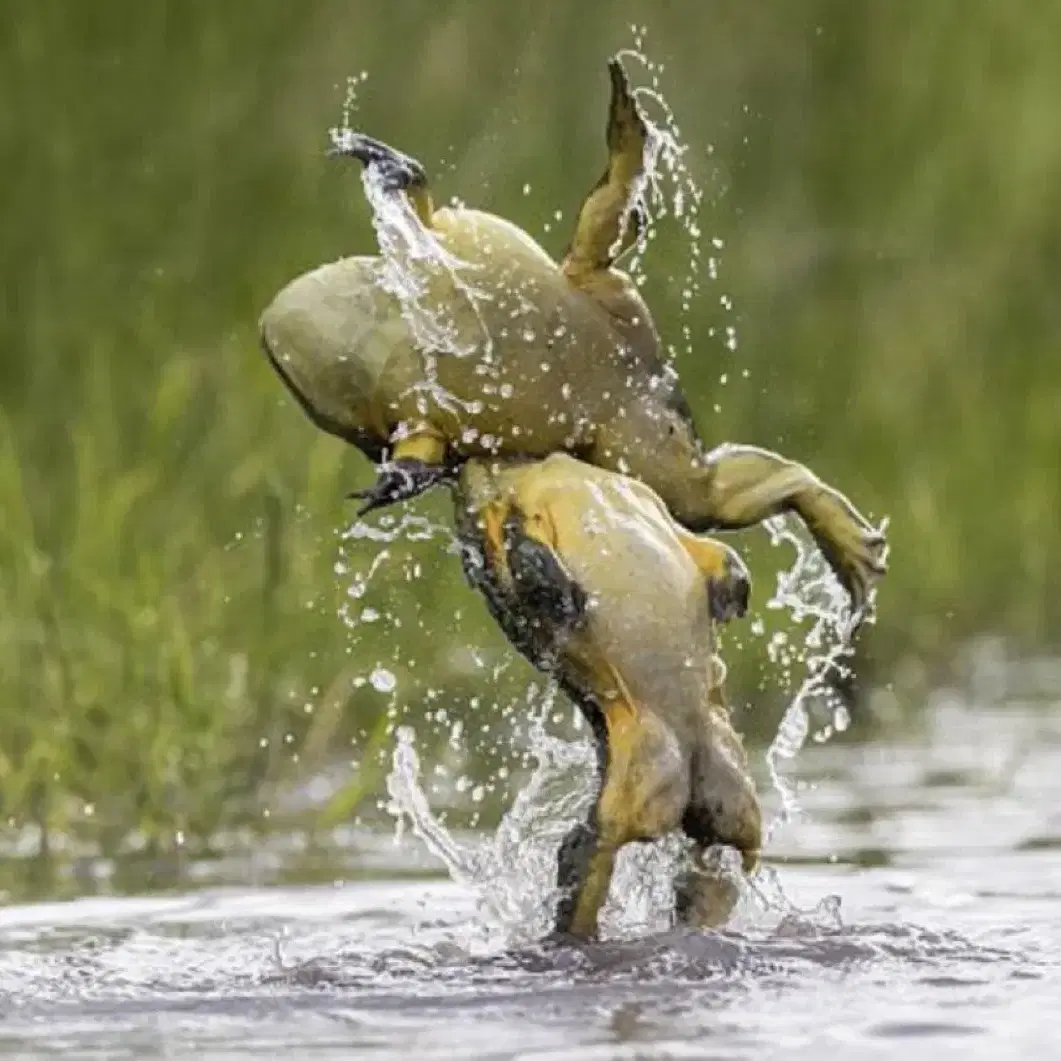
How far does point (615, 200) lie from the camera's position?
684cm

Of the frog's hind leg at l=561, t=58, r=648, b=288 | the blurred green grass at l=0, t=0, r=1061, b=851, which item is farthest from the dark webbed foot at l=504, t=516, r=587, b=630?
the blurred green grass at l=0, t=0, r=1061, b=851

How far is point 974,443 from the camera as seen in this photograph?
45.1 feet

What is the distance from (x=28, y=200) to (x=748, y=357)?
327 cm

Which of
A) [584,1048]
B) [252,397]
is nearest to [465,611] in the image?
[252,397]

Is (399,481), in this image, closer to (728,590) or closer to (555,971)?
(728,590)

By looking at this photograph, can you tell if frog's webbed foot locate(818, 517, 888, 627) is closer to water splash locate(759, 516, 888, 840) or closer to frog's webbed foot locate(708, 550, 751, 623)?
water splash locate(759, 516, 888, 840)

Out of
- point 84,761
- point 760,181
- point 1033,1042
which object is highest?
point 760,181

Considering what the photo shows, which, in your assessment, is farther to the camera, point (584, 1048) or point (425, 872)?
point (425, 872)

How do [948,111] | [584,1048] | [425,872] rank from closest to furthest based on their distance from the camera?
[584,1048] → [425,872] → [948,111]

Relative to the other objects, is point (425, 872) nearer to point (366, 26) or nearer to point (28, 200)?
point (28, 200)

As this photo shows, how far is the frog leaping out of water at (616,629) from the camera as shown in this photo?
6.71 meters

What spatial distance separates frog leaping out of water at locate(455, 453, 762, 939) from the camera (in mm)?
6715

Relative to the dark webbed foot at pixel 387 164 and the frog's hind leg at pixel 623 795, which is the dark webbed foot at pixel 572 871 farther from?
the dark webbed foot at pixel 387 164

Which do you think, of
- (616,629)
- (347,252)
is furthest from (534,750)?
(347,252)
